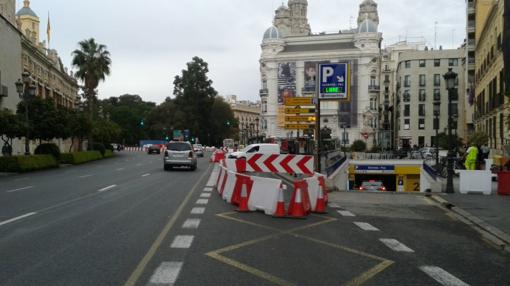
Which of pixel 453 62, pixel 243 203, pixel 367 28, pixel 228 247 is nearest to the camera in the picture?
pixel 228 247

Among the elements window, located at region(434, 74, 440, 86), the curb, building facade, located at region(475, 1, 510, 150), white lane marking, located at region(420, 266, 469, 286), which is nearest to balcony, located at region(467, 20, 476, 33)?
window, located at region(434, 74, 440, 86)

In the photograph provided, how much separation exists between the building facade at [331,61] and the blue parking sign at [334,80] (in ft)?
296

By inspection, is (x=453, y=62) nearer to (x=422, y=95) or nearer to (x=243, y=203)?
(x=422, y=95)

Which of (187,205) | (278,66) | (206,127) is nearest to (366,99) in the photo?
(278,66)

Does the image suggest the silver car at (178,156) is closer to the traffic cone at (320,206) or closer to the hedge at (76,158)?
the hedge at (76,158)

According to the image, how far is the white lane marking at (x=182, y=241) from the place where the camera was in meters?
7.78

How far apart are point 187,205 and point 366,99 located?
351ft

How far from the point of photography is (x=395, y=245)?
8320 mm

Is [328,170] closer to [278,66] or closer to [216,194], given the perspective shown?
[216,194]

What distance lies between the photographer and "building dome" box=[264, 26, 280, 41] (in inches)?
4803

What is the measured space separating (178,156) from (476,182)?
16.7 meters

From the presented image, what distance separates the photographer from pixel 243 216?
1129 cm

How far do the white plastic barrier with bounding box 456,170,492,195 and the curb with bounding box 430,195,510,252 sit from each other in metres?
3.68

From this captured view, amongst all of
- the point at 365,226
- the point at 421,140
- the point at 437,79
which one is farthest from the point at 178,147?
the point at 421,140
